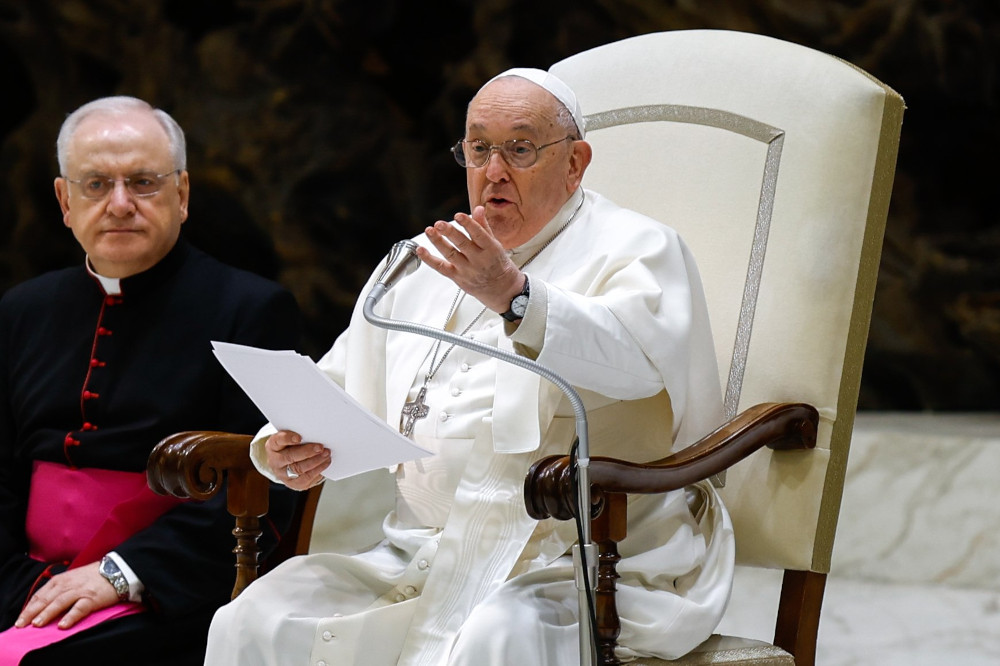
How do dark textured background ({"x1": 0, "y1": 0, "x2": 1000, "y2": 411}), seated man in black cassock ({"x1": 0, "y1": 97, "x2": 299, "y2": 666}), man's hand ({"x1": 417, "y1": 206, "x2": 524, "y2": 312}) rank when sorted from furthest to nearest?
dark textured background ({"x1": 0, "y1": 0, "x2": 1000, "y2": 411})
seated man in black cassock ({"x1": 0, "y1": 97, "x2": 299, "y2": 666})
man's hand ({"x1": 417, "y1": 206, "x2": 524, "y2": 312})

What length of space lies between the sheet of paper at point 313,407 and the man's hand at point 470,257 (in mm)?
284

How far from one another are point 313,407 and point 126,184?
116 cm

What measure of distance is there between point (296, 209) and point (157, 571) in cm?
423

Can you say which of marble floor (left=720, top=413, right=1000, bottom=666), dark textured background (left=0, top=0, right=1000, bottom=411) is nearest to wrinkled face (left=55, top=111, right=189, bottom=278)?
marble floor (left=720, top=413, right=1000, bottom=666)

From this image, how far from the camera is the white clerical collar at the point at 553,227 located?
3012mm

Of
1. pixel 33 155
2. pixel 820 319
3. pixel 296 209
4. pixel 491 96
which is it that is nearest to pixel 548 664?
pixel 820 319

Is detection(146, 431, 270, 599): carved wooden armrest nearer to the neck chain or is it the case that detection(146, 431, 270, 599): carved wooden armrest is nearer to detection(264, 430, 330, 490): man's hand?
detection(264, 430, 330, 490): man's hand

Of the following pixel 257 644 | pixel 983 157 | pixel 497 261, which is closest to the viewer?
pixel 497 261

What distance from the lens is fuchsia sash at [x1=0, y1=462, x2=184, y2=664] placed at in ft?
10.3

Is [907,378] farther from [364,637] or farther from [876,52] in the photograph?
[364,637]

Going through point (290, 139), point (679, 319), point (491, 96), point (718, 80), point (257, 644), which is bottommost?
point (257, 644)

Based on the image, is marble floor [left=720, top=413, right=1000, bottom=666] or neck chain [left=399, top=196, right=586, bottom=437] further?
marble floor [left=720, top=413, right=1000, bottom=666]

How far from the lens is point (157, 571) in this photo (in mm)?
3025

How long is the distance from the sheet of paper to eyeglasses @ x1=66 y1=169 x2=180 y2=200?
3.35ft
